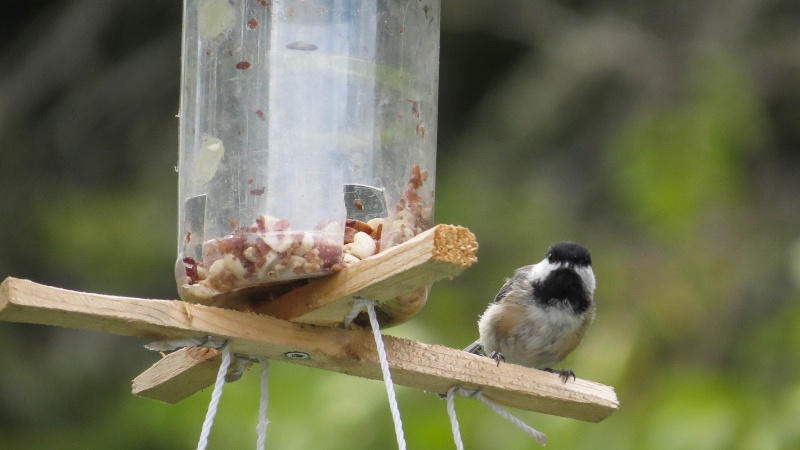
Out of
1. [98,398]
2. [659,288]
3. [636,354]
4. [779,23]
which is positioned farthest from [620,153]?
[98,398]

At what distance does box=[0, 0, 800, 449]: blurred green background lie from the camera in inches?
207

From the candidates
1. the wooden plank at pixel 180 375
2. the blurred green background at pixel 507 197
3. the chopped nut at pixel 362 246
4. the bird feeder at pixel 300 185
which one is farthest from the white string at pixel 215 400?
the blurred green background at pixel 507 197

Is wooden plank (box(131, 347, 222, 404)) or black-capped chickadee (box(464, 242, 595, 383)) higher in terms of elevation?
wooden plank (box(131, 347, 222, 404))

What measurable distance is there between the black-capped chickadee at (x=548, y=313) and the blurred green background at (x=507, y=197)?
1.48 ft

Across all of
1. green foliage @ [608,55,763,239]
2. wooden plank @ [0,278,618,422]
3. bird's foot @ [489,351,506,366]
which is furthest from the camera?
green foliage @ [608,55,763,239]

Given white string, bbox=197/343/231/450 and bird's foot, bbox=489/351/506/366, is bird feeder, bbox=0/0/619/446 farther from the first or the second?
bird's foot, bbox=489/351/506/366

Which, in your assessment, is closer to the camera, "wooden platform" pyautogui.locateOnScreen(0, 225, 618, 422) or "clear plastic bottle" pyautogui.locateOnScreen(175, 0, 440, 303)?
"wooden platform" pyautogui.locateOnScreen(0, 225, 618, 422)

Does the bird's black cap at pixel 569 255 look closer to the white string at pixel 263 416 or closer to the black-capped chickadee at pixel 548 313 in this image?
the black-capped chickadee at pixel 548 313

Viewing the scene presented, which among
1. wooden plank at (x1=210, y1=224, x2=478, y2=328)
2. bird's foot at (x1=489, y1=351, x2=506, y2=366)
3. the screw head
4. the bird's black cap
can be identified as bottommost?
bird's foot at (x1=489, y1=351, x2=506, y2=366)

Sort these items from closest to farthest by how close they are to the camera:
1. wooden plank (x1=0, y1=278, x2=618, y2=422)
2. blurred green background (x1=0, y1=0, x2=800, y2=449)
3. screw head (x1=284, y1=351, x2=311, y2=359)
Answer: wooden plank (x1=0, y1=278, x2=618, y2=422), screw head (x1=284, y1=351, x2=311, y2=359), blurred green background (x1=0, y1=0, x2=800, y2=449)

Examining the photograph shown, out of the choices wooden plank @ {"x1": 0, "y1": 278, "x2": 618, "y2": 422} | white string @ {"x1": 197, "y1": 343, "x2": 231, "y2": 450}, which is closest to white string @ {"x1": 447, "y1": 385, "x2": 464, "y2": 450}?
wooden plank @ {"x1": 0, "y1": 278, "x2": 618, "y2": 422}

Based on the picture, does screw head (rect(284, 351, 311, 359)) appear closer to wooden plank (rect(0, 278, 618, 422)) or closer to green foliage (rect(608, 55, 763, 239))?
wooden plank (rect(0, 278, 618, 422))

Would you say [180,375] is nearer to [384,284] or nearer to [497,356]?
[384,284]

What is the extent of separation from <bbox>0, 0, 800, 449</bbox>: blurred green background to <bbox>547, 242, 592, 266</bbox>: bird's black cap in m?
0.71
